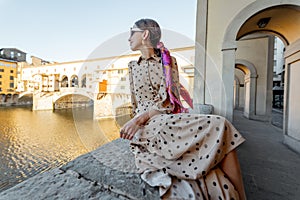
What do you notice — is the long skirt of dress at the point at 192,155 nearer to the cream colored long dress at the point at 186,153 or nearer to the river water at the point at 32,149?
the cream colored long dress at the point at 186,153

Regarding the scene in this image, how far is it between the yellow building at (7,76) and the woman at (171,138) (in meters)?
30.5

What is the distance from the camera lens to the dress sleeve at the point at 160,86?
0.70 metres

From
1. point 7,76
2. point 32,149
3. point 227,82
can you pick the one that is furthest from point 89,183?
point 7,76

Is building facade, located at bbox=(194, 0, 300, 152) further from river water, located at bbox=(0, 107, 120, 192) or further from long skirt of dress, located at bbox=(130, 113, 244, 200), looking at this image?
river water, located at bbox=(0, 107, 120, 192)

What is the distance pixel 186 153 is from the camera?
547 millimetres

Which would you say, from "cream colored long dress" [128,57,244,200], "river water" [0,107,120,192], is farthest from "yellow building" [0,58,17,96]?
"cream colored long dress" [128,57,244,200]

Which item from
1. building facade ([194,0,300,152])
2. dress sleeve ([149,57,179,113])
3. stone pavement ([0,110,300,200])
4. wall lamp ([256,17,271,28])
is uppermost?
wall lamp ([256,17,271,28])

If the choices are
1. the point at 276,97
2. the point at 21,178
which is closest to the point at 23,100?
the point at 21,178

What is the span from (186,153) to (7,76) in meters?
31.2

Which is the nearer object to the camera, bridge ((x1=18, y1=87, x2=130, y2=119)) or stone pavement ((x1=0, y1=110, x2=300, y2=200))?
stone pavement ((x1=0, y1=110, x2=300, y2=200))

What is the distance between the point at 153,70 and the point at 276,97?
699 inches

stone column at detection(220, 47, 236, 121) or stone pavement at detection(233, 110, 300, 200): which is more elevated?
stone column at detection(220, 47, 236, 121)

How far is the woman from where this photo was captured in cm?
50

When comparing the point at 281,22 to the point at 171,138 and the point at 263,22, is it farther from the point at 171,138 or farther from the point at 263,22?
the point at 171,138
